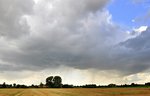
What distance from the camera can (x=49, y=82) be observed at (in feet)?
646

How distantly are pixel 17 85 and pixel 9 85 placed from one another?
16.7ft

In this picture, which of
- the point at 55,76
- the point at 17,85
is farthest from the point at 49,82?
the point at 17,85

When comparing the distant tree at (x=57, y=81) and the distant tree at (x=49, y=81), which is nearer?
the distant tree at (x=57, y=81)

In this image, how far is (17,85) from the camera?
187500mm

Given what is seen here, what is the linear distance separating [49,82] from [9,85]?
27143 mm

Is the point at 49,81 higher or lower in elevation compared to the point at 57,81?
higher

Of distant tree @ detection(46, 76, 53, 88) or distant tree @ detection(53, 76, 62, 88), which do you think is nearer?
distant tree @ detection(53, 76, 62, 88)

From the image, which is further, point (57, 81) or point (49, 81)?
point (49, 81)

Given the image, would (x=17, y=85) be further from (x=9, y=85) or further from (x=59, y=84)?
(x=59, y=84)

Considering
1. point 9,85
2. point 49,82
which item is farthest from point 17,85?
point 49,82

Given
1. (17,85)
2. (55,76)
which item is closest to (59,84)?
(55,76)

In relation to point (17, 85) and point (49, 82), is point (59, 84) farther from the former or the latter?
point (17, 85)

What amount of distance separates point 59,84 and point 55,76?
741 cm
